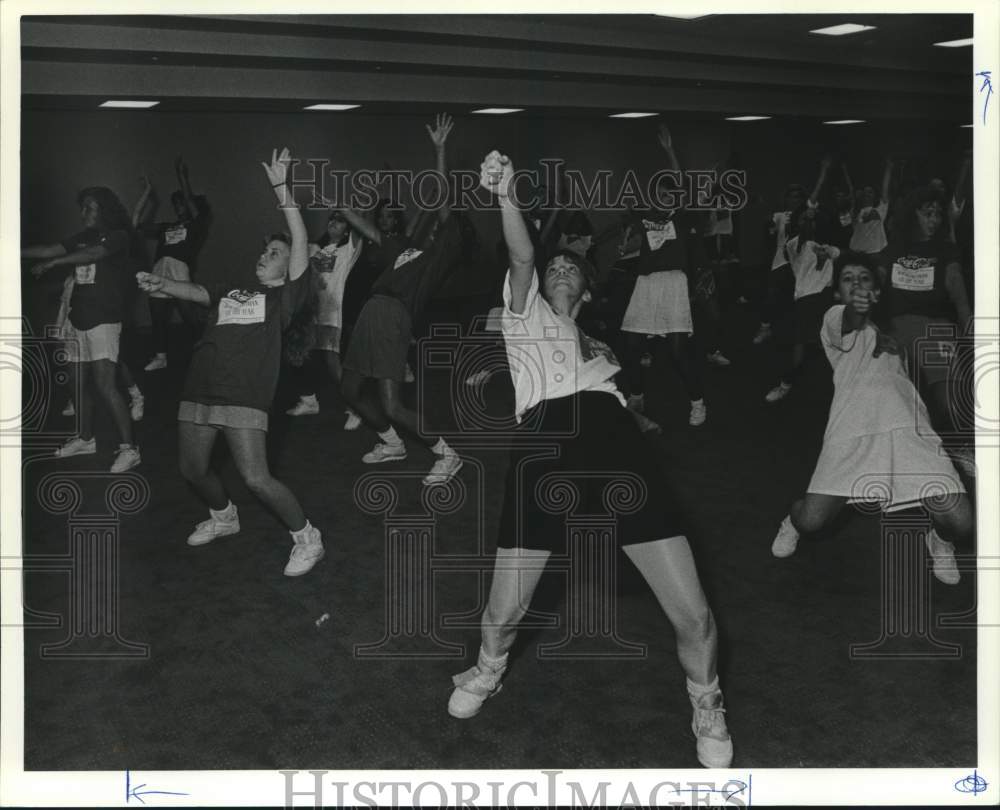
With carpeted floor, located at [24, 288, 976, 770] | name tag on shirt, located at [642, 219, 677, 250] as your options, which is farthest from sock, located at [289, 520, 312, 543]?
name tag on shirt, located at [642, 219, 677, 250]

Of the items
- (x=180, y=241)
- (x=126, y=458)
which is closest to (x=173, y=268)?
(x=180, y=241)

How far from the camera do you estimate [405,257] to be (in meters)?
5.81

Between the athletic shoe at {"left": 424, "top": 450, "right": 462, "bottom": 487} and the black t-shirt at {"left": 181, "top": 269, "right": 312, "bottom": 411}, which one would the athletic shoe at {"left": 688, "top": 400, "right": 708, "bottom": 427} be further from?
the black t-shirt at {"left": 181, "top": 269, "right": 312, "bottom": 411}

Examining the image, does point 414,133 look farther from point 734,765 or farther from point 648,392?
point 734,765

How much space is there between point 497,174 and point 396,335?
3.09 metres

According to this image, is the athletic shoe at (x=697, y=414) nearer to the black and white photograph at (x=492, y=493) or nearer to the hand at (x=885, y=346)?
the black and white photograph at (x=492, y=493)

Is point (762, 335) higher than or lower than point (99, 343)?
higher

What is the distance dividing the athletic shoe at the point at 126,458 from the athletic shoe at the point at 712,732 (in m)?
3.64

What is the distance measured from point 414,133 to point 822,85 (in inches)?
183

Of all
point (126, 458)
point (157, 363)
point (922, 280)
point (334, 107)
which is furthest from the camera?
point (334, 107)

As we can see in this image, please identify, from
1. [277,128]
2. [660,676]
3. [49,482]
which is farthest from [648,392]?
[277,128]

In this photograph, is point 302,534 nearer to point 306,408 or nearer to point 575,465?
point 575,465

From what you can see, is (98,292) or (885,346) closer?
(885,346)

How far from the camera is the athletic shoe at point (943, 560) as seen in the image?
4168 millimetres
